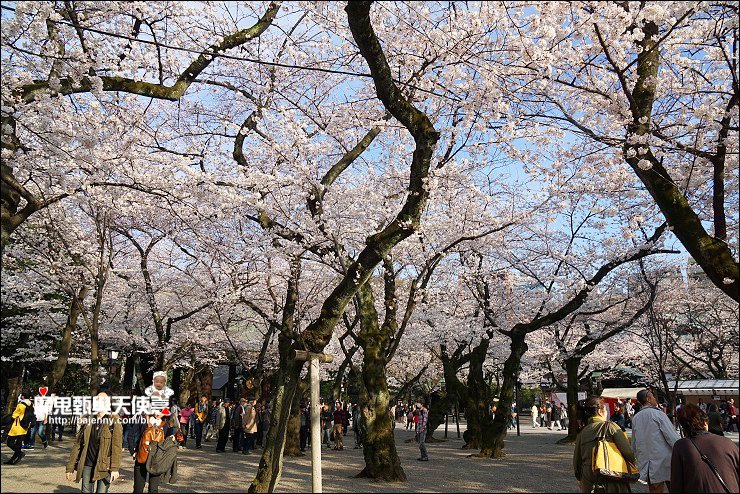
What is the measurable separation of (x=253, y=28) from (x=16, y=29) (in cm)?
351

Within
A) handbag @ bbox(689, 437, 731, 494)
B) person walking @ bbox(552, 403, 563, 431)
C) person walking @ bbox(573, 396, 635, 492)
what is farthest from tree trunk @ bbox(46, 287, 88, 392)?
person walking @ bbox(552, 403, 563, 431)

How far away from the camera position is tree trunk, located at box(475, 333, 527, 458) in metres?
15.4

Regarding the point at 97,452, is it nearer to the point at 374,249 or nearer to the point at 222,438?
the point at 374,249

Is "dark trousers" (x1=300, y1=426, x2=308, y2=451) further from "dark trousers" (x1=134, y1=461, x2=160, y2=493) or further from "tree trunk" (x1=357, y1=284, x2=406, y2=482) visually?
"dark trousers" (x1=134, y1=461, x2=160, y2=493)

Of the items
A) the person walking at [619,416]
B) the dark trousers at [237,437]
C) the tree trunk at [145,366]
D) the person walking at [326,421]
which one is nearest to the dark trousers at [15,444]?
the dark trousers at [237,437]

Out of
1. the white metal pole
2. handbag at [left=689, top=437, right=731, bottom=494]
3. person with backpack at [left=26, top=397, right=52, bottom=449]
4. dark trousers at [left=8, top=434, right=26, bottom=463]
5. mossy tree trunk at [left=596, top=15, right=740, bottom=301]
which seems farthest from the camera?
person with backpack at [left=26, top=397, right=52, bottom=449]

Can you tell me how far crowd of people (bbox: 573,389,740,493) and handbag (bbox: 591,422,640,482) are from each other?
0.04ft

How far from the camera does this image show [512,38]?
8.35 metres

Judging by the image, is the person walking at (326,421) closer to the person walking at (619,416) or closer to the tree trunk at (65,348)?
the tree trunk at (65,348)

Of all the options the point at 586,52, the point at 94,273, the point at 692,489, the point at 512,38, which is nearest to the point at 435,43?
the point at 512,38

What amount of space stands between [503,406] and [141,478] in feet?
33.6

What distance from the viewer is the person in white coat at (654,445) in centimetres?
632

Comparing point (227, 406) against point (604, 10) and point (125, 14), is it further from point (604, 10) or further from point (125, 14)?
point (604, 10)

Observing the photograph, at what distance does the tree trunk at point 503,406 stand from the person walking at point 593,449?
384 inches
